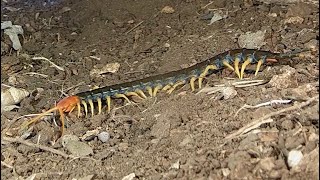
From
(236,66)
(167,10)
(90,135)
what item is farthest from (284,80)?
(167,10)

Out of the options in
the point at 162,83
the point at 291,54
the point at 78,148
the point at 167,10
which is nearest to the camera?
the point at 78,148

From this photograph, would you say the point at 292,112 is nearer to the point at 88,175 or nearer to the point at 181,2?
the point at 88,175

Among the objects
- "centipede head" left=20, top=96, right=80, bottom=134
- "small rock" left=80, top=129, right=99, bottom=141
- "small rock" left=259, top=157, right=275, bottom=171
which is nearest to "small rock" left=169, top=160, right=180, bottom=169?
"small rock" left=259, top=157, right=275, bottom=171

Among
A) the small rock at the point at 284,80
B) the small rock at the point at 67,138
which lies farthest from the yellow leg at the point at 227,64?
the small rock at the point at 67,138

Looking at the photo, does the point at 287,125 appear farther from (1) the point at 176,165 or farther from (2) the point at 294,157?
(1) the point at 176,165

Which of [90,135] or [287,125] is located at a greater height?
[287,125]

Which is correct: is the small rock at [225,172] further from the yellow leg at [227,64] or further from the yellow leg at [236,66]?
the yellow leg at [227,64]
